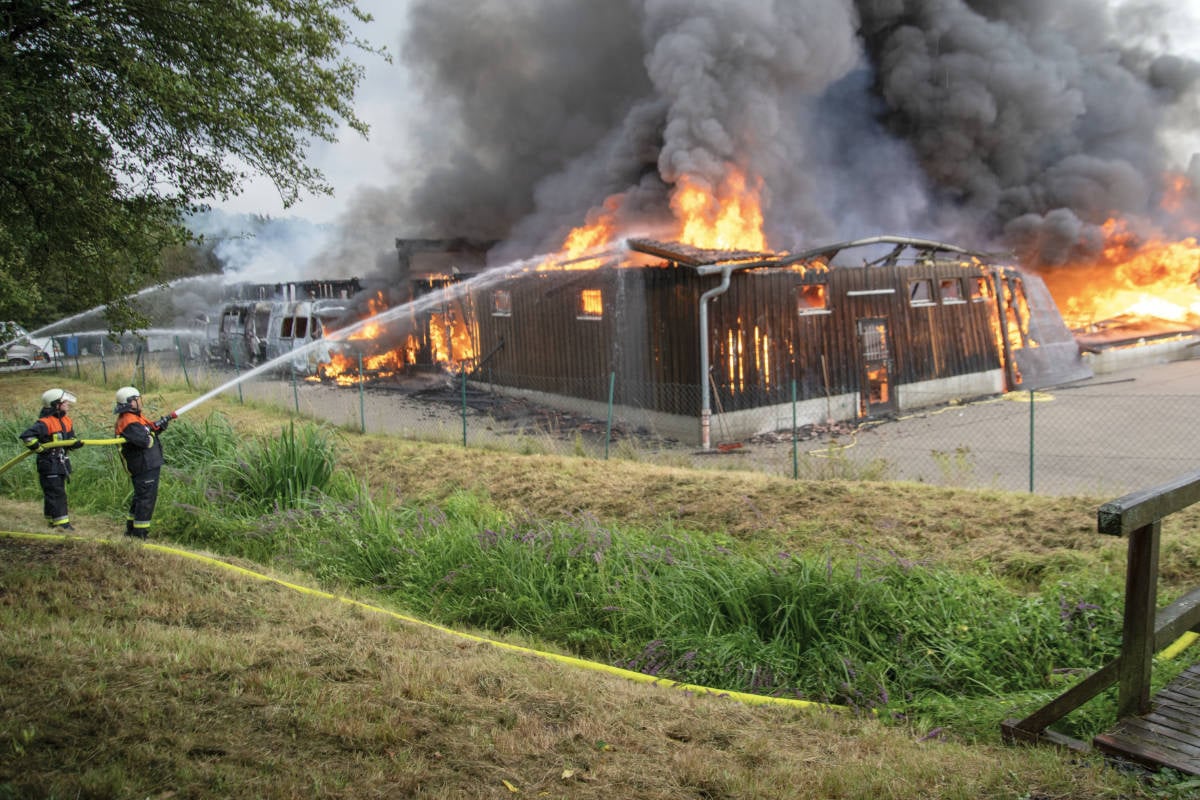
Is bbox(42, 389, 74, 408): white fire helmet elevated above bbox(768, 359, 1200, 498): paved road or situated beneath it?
elevated above

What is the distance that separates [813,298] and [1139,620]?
12696 millimetres

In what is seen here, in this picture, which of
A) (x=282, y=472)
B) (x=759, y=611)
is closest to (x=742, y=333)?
(x=282, y=472)

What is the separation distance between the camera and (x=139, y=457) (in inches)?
291

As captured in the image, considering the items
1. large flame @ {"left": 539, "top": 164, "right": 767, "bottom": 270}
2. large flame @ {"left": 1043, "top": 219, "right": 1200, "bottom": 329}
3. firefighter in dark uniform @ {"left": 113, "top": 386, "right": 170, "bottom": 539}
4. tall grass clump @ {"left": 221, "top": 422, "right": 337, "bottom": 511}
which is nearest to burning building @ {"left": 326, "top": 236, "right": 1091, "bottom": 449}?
large flame @ {"left": 539, "top": 164, "right": 767, "bottom": 270}

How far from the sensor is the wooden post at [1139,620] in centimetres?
315

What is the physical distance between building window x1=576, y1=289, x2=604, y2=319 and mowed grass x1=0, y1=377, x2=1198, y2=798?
6.70m

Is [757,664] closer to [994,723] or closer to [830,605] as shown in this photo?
[830,605]

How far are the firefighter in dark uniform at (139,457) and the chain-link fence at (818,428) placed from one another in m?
3.18

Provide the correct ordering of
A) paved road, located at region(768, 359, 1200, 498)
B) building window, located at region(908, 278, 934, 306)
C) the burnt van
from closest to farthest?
paved road, located at region(768, 359, 1200, 498)
building window, located at region(908, 278, 934, 306)
the burnt van

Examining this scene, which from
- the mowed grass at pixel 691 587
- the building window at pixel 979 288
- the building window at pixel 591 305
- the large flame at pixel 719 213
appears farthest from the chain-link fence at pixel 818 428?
the large flame at pixel 719 213

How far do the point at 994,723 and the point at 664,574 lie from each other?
2.53 meters

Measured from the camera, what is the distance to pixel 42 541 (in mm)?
6934

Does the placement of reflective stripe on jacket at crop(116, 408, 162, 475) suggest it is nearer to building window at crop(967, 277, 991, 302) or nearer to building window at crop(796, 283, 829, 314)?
building window at crop(796, 283, 829, 314)

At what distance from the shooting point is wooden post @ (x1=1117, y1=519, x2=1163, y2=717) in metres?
3.15
